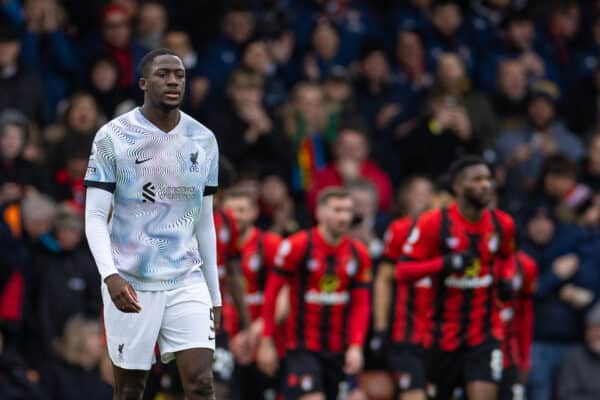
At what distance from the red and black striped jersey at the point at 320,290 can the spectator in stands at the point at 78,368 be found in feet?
5.35

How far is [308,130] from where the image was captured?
1441 cm

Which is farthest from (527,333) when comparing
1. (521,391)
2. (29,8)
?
(29,8)

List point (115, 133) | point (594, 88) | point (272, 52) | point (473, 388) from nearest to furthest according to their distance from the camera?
1. point (115, 133)
2. point (473, 388)
3. point (272, 52)
4. point (594, 88)

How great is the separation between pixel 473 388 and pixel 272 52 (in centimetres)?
579

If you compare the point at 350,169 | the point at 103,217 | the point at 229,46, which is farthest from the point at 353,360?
the point at 229,46

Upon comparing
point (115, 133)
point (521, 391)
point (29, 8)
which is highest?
point (29, 8)

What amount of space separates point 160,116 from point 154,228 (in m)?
0.60

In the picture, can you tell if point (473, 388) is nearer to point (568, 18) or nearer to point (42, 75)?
point (42, 75)

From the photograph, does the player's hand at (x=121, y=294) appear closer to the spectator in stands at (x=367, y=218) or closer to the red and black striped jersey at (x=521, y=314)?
the red and black striped jersey at (x=521, y=314)

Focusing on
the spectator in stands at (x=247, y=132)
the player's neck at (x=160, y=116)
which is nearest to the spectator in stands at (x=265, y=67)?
the spectator in stands at (x=247, y=132)

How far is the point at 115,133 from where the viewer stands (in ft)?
23.9

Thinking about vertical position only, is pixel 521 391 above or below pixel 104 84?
below

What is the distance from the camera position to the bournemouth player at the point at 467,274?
1057 cm

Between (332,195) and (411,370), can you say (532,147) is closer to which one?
(332,195)
